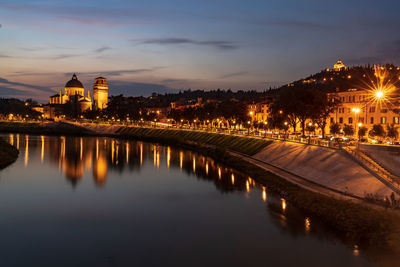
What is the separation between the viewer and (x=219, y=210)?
1367 inches

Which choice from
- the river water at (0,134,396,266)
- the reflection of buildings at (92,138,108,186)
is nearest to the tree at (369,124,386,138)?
the river water at (0,134,396,266)

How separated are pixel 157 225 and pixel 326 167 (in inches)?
814

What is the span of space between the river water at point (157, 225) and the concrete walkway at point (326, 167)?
553 cm

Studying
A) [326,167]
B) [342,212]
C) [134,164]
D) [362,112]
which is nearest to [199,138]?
[134,164]

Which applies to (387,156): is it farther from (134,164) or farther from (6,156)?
(6,156)

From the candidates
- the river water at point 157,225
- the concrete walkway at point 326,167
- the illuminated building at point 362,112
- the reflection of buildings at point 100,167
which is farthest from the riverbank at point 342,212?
the illuminated building at point 362,112

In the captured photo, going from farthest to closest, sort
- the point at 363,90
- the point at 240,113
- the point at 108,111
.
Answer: the point at 108,111, the point at 240,113, the point at 363,90

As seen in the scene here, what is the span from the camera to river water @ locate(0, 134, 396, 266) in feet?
77.9

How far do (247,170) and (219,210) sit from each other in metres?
17.8

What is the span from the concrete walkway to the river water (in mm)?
5531

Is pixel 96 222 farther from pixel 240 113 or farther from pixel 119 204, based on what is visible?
pixel 240 113

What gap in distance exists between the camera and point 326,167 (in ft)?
134

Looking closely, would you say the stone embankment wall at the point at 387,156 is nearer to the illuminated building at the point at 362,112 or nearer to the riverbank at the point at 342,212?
the riverbank at the point at 342,212

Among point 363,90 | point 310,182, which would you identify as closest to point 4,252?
point 310,182
